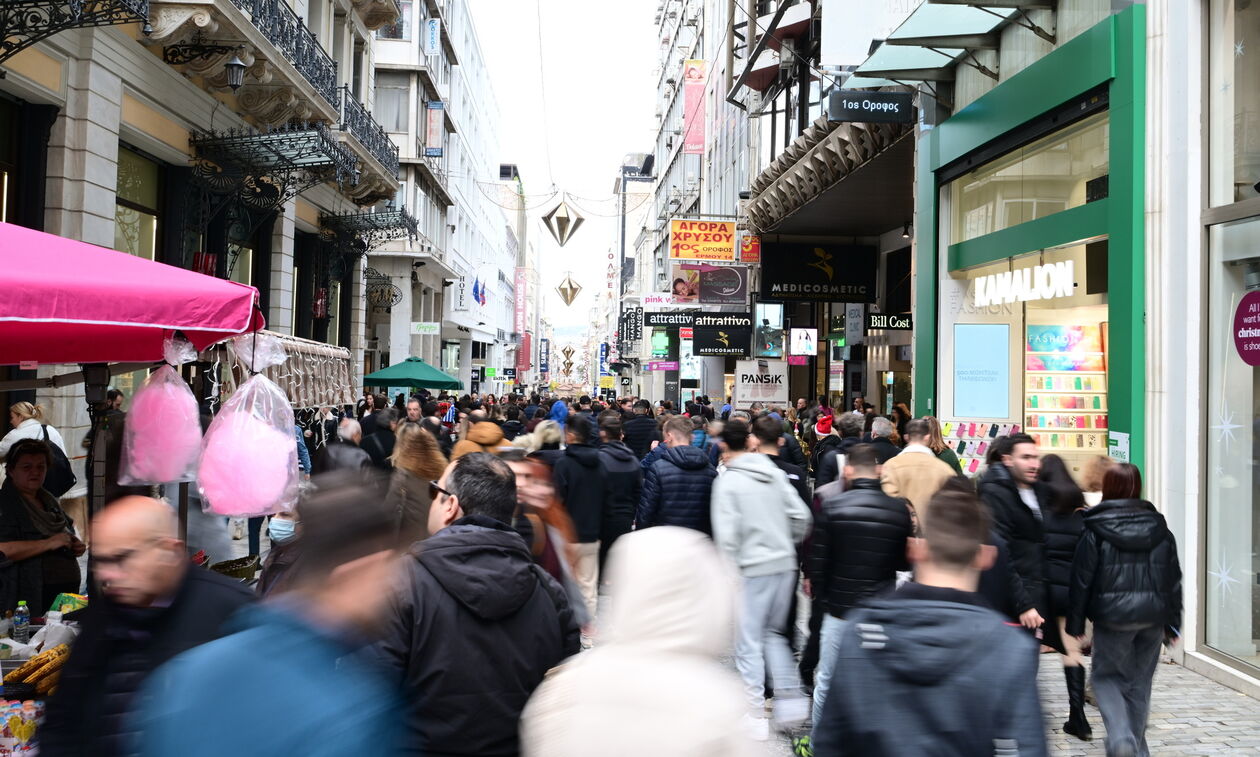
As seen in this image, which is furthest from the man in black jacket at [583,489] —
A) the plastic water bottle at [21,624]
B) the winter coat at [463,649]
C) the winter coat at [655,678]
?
the winter coat at [655,678]

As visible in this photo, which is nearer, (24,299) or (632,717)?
(632,717)

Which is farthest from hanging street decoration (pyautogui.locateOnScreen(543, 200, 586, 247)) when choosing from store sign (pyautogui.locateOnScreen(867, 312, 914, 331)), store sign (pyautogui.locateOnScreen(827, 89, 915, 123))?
store sign (pyautogui.locateOnScreen(827, 89, 915, 123))

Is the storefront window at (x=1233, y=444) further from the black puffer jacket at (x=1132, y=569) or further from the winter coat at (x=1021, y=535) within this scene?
the black puffer jacket at (x=1132, y=569)

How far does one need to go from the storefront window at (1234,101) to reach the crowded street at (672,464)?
0.10 feet

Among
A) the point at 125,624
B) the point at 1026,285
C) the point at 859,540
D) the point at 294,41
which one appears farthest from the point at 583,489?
the point at 294,41

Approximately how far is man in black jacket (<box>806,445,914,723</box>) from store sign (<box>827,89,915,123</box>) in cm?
968

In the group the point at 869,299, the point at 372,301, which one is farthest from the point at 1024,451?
the point at 372,301

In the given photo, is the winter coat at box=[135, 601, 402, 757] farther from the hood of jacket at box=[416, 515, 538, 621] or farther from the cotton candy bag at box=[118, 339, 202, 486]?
the cotton candy bag at box=[118, 339, 202, 486]

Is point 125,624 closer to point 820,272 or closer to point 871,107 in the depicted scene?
point 871,107

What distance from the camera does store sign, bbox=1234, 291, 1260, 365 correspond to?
24.3ft

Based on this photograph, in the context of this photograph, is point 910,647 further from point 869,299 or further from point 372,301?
point 372,301


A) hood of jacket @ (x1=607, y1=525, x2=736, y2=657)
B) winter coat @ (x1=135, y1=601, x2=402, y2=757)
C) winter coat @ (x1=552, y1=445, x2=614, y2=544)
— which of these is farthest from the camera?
winter coat @ (x1=552, y1=445, x2=614, y2=544)

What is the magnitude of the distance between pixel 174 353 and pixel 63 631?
1.75 meters

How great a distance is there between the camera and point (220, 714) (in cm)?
197
